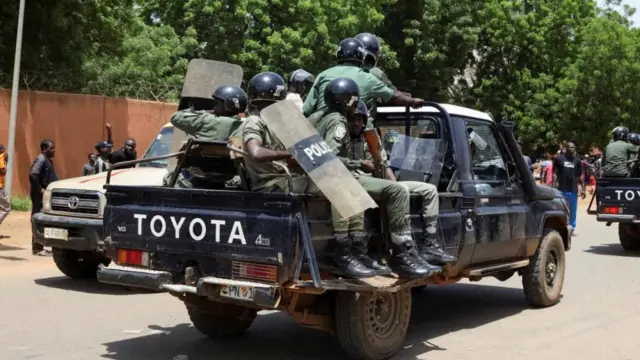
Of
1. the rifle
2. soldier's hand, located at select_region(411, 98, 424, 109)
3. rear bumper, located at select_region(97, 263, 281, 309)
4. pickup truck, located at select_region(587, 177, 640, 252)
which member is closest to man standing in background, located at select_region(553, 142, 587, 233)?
pickup truck, located at select_region(587, 177, 640, 252)

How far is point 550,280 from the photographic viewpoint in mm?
8703

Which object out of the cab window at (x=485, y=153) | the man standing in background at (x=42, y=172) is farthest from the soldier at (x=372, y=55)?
the man standing in background at (x=42, y=172)

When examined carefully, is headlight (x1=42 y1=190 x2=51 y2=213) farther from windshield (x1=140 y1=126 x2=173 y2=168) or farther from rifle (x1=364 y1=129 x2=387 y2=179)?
rifle (x1=364 y1=129 x2=387 y2=179)

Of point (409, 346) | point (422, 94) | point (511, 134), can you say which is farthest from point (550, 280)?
point (422, 94)

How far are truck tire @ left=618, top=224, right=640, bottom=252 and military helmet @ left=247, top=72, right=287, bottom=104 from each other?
992 cm

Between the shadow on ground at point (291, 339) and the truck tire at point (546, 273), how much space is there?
270mm

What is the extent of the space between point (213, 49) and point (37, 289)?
18.1m

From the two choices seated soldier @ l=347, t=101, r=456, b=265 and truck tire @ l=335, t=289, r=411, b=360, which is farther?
seated soldier @ l=347, t=101, r=456, b=265

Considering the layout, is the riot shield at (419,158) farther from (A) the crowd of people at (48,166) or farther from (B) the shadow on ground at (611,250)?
(B) the shadow on ground at (611,250)

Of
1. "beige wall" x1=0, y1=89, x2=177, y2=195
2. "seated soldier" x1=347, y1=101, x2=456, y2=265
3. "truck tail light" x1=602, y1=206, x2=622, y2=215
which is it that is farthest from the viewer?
"beige wall" x1=0, y1=89, x2=177, y2=195

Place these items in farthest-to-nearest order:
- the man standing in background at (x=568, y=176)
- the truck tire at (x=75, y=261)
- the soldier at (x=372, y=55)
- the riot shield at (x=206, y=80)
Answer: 1. the man standing in background at (x=568, y=176)
2. the truck tire at (x=75, y=261)
3. the riot shield at (x=206, y=80)
4. the soldier at (x=372, y=55)

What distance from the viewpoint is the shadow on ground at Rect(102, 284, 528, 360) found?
21.0ft

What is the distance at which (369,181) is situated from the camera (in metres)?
5.91

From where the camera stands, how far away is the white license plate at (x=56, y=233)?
9.15 metres
